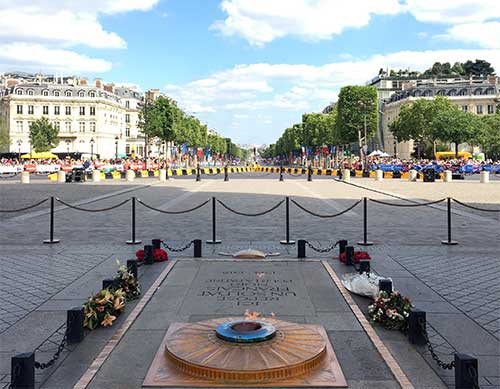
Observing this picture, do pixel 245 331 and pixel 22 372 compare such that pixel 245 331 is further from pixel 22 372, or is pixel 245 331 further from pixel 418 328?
pixel 22 372

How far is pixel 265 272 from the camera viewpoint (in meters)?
10.1

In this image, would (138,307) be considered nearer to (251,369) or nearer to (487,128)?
(251,369)

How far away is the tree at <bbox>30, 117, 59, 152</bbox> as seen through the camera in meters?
96.7

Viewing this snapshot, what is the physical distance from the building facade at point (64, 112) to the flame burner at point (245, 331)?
4328 inches

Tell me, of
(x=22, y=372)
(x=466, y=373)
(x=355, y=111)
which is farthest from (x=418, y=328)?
(x=355, y=111)

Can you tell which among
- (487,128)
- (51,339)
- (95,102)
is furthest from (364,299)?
(95,102)

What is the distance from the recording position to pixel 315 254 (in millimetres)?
12195

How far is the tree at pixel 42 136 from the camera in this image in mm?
96688

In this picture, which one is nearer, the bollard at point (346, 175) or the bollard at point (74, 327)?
the bollard at point (74, 327)

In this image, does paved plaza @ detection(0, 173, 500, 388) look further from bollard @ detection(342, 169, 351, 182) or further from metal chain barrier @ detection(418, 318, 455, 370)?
bollard @ detection(342, 169, 351, 182)

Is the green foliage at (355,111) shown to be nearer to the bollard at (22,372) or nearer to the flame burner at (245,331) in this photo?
the flame burner at (245,331)

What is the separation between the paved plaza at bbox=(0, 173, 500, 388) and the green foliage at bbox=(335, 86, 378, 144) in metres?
51.8

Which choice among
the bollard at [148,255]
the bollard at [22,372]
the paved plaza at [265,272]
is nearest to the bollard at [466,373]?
the paved plaza at [265,272]

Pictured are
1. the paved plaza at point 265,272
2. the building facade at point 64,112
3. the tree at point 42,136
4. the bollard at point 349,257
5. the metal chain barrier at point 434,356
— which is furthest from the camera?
the building facade at point 64,112
